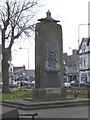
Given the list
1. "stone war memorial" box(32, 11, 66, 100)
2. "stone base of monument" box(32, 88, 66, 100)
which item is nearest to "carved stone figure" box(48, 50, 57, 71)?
"stone war memorial" box(32, 11, 66, 100)

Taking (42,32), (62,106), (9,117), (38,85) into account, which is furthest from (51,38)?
(9,117)

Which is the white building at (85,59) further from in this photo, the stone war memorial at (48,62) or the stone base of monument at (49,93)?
the stone base of monument at (49,93)

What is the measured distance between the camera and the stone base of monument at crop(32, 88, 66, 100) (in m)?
22.0

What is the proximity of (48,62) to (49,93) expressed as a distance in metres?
1.87

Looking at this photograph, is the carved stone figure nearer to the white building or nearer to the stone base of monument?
the stone base of monument

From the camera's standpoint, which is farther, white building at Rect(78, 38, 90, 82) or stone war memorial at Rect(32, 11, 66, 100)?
white building at Rect(78, 38, 90, 82)

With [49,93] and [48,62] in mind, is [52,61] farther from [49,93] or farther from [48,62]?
[49,93]

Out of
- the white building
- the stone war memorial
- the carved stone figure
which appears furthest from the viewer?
the white building

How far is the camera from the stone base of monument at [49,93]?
72.2ft

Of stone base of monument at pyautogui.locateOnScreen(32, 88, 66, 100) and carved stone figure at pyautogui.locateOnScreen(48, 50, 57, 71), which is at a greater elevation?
carved stone figure at pyautogui.locateOnScreen(48, 50, 57, 71)

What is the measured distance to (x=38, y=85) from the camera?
2244cm

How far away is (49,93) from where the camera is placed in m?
22.2

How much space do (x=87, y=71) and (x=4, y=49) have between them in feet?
176

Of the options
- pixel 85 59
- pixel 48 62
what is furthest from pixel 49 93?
pixel 85 59
